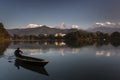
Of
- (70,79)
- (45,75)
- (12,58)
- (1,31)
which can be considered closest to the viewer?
(70,79)

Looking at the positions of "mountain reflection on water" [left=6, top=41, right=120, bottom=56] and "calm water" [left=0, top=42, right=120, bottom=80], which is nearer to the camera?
"calm water" [left=0, top=42, right=120, bottom=80]

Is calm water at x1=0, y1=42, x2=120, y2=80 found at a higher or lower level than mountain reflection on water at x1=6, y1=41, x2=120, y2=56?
higher

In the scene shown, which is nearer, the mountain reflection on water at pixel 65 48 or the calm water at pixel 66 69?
the calm water at pixel 66 69

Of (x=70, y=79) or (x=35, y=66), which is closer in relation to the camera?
(x=70, y=79)

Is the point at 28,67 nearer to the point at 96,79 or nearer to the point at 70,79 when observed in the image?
the point at 70,79

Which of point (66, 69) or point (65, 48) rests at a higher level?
point (66, 69)

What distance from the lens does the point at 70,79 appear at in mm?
20250

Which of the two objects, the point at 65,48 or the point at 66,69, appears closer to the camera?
the point at 66,69

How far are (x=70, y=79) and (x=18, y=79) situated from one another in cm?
555

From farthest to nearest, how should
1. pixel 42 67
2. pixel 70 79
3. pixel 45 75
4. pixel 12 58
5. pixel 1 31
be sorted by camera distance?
1. pixel 1 31
2. pixel 12 58
3. pixel 42 67
4. pixel 45 75
5. pixel 70 79

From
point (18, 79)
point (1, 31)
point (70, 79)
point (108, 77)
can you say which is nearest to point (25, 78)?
point (18, 79)

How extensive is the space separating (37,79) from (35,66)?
299 inches

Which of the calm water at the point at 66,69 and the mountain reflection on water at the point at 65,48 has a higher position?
the calm water at the point at 66,69

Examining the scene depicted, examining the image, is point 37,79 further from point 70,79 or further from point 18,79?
point 70,79
